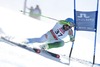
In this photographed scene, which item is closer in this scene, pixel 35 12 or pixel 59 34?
pixel 59 34

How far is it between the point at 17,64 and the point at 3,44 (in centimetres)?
63

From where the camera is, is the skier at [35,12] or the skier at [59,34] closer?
the skier at [59,34]

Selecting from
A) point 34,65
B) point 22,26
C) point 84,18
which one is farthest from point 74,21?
point 22,26

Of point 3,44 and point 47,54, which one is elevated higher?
point 3,44

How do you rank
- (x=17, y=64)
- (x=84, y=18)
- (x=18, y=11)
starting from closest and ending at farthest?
(x=17, y=64) < (x=84, y=18) < (x=18, y=11)

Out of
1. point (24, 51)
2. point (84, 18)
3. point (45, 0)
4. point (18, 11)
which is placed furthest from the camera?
point (45, 0)

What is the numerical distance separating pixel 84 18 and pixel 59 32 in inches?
17.6

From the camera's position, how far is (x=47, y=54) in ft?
11.8

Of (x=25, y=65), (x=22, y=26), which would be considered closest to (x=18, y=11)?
(x=22, y=26)

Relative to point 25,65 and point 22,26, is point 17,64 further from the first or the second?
point 22,26

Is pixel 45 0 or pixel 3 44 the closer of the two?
pixel 3 44

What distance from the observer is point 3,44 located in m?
3.21

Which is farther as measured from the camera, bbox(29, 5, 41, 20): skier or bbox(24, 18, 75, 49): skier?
bbox(29, 5, 41, 20): skier

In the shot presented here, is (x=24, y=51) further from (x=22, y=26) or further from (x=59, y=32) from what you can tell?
(x=22, y=26)
